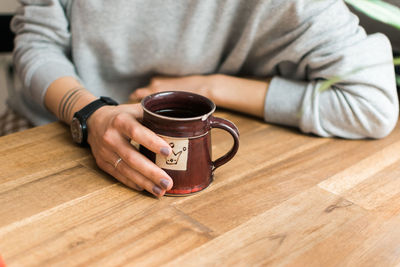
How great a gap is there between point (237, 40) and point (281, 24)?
0.13 metres

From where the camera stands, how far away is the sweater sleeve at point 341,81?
2.95 ft

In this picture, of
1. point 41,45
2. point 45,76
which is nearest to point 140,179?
point 45,76

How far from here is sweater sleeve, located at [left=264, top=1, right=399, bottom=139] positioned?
898 millimetres

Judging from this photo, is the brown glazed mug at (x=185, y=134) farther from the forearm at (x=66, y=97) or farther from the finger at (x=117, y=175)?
the forearm at (x=66, y=97)

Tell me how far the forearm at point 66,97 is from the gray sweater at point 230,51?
1.1 inches

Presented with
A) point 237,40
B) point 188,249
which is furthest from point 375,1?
point 237,40

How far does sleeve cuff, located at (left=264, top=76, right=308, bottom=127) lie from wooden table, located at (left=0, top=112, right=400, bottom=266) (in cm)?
11

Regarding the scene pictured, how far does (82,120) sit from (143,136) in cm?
21

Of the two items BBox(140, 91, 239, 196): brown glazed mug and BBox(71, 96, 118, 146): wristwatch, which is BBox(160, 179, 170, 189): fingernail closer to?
BBox(140, 91, 239, 196): brown glazed mug

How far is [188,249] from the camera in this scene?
0.55m

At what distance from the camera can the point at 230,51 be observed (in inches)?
42.2

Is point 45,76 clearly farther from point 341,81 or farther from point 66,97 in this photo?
point 341,81

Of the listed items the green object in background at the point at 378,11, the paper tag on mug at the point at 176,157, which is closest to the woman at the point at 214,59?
the paper tag on mug at the point at 176,157

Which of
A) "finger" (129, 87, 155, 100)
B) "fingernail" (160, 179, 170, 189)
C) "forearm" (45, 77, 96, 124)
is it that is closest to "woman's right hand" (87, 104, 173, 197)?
"fingernail" (160, 179, 170, 189)
